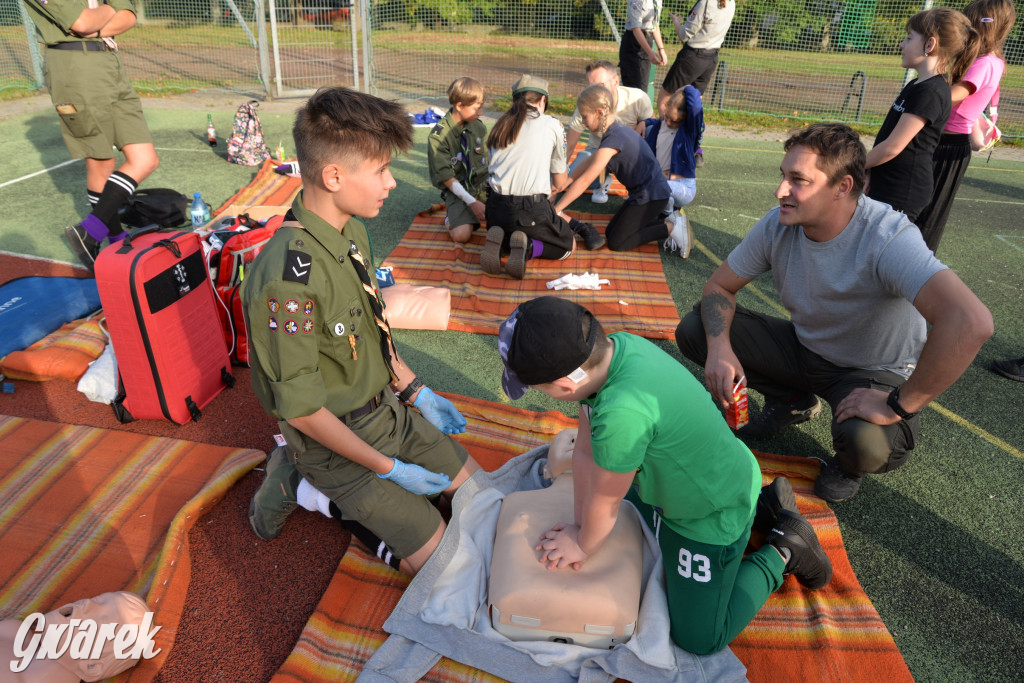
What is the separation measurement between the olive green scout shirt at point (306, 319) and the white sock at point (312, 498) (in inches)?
17.9

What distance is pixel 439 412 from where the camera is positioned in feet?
9.66

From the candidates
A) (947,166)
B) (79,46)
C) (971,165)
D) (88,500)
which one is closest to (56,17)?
(79,46)

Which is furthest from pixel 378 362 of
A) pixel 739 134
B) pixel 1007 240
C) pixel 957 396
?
pixel 739 134

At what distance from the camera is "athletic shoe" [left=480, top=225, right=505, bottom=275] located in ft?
16.8

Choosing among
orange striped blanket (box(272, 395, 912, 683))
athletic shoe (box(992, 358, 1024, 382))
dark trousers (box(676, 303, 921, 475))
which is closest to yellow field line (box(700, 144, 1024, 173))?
athletic shoe (box(992, 358, 1024, 382))

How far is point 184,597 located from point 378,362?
1.14 meters

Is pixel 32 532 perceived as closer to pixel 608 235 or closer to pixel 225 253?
pixel 225 253

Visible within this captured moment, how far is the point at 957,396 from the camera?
12.2 ft

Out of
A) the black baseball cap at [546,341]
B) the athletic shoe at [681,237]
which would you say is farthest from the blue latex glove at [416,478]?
the athletic shoe at [681,237]

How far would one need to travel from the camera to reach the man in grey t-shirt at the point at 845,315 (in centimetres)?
248

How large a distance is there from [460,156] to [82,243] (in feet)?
9.90

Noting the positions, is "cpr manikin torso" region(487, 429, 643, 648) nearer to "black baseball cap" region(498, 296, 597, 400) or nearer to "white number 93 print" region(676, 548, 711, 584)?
"white number 93 print" region(676, 548, 711, 584)

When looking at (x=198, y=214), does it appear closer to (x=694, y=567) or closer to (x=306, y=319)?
(x=306, y=319)

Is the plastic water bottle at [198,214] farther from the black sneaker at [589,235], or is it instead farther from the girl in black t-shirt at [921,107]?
the girl in black t-shirt at [921,107]
